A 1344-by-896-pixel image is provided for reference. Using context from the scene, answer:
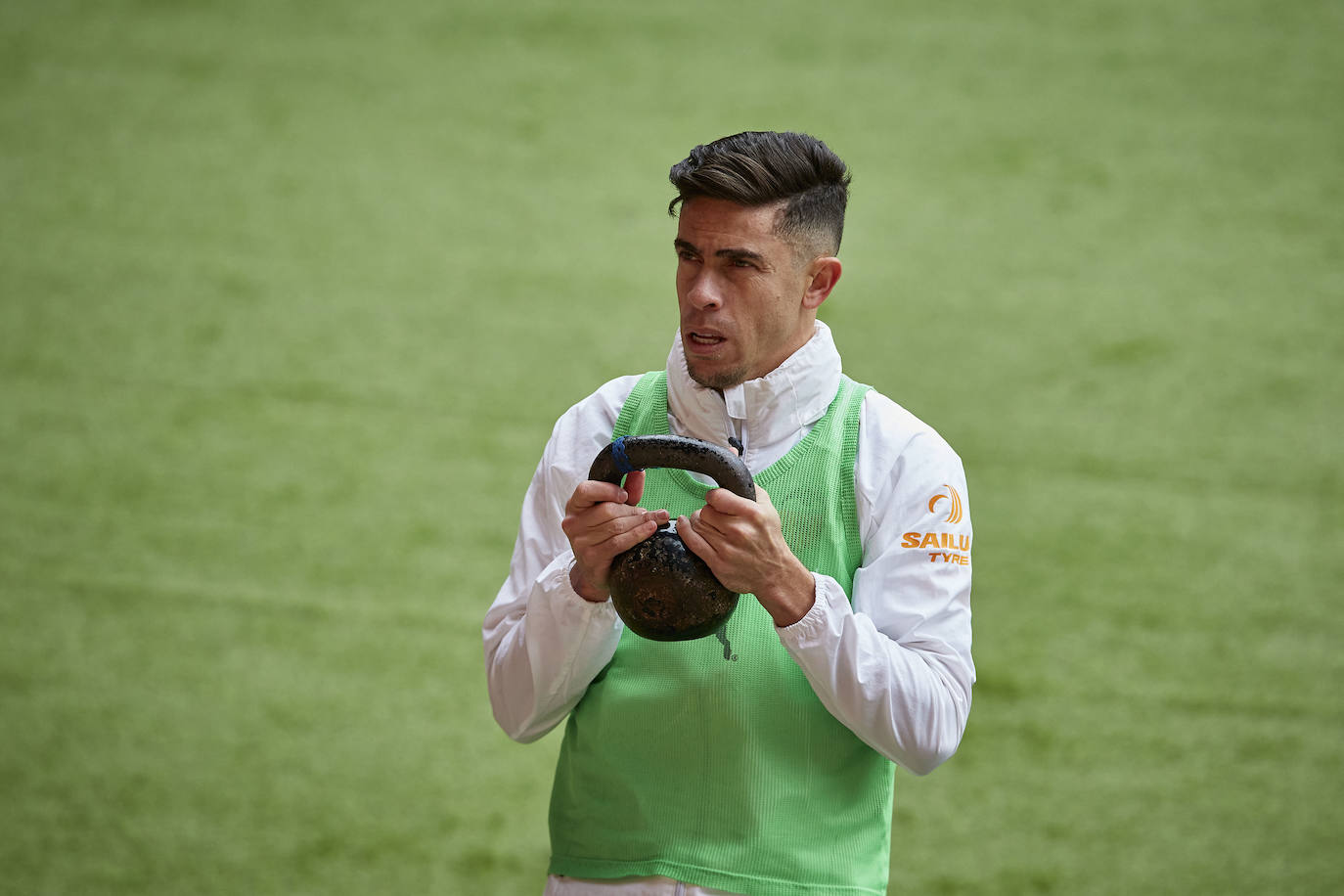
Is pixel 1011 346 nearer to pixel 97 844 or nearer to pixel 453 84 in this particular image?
pixel 453 84

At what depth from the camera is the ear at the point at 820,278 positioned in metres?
1.59

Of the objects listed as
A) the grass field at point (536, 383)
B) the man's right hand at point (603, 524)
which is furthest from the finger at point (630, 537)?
the grass field at point (536, 383)

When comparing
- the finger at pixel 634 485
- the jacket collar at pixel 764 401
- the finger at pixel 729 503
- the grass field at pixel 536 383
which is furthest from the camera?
the grass field at pixel 536 383

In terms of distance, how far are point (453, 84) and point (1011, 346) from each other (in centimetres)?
246

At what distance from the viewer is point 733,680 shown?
152cm

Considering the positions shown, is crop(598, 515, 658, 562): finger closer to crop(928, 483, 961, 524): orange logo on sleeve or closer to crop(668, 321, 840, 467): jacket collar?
crop(668, 321, 840, 467): jacket collar

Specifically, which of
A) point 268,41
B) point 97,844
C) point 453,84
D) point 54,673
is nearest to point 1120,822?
point 97,844

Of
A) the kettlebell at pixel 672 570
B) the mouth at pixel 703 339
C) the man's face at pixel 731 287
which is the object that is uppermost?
the man's face at pixel 731 287

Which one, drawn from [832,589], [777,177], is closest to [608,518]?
[832,589]

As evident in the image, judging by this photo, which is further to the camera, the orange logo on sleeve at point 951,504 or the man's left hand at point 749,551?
the orange logo on sleeve at point 951,504

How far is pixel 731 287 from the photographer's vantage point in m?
1.53

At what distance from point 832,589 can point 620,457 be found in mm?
269

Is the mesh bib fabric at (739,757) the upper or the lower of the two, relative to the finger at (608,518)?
lower

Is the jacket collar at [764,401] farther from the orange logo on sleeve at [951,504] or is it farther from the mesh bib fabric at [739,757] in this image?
the orange logo on sleeve at [951,504]
